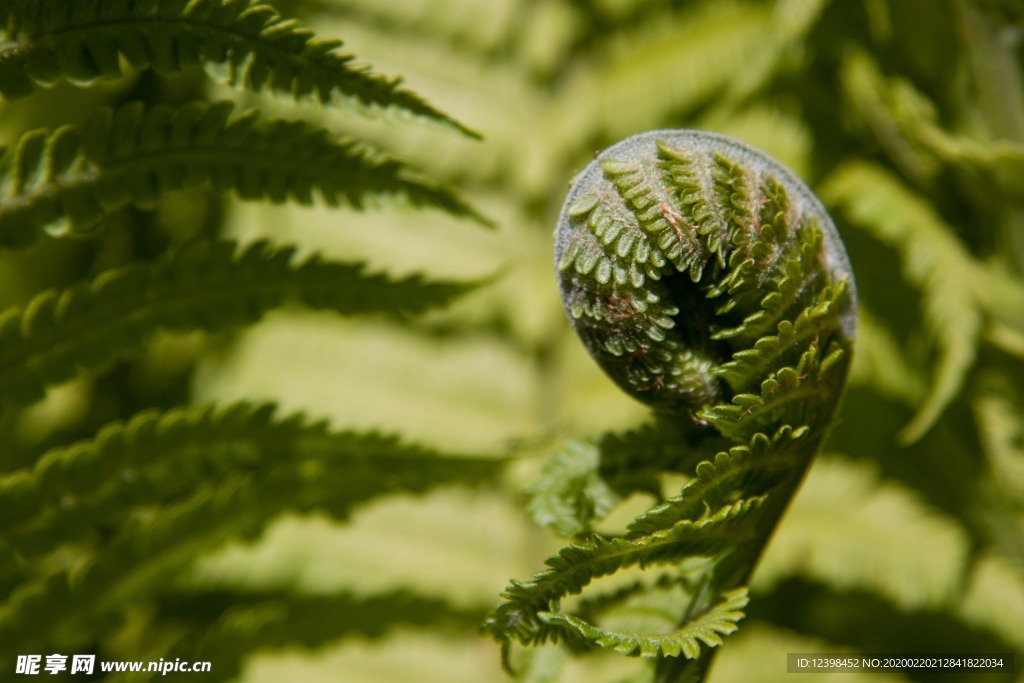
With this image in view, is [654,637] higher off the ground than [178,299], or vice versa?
[178,299]

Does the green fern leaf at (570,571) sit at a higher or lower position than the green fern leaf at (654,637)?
higher

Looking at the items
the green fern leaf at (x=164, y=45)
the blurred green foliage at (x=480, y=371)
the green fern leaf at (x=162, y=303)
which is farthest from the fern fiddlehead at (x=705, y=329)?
the green fern leaf at (x=162, y=303)

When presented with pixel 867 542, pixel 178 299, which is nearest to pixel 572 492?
pixel 178 299

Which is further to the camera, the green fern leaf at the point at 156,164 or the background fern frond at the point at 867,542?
the background fern frond at the point at 867,542

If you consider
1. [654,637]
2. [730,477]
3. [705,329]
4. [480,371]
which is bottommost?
[654,637]

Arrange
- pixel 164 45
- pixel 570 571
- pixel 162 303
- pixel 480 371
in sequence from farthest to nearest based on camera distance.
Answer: pixel 480 371, pixel 162 303, pixel 164 45, pixel 570 571

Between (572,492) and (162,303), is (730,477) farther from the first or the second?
(162,303)

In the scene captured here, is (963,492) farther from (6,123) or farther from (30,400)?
(6,123)

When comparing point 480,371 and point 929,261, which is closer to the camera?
point 929,261

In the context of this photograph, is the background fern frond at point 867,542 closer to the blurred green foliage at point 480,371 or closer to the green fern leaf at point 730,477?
the blurred green foliage at point 480,371

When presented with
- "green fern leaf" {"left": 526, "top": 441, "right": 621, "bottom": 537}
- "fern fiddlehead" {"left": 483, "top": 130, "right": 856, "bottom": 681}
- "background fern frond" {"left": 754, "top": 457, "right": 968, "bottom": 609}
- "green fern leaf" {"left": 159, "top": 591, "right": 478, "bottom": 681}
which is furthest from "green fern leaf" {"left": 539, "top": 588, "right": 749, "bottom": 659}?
"background fern frond" {"left": 754, "top": 457, "right": 968, "bottom": 609}
